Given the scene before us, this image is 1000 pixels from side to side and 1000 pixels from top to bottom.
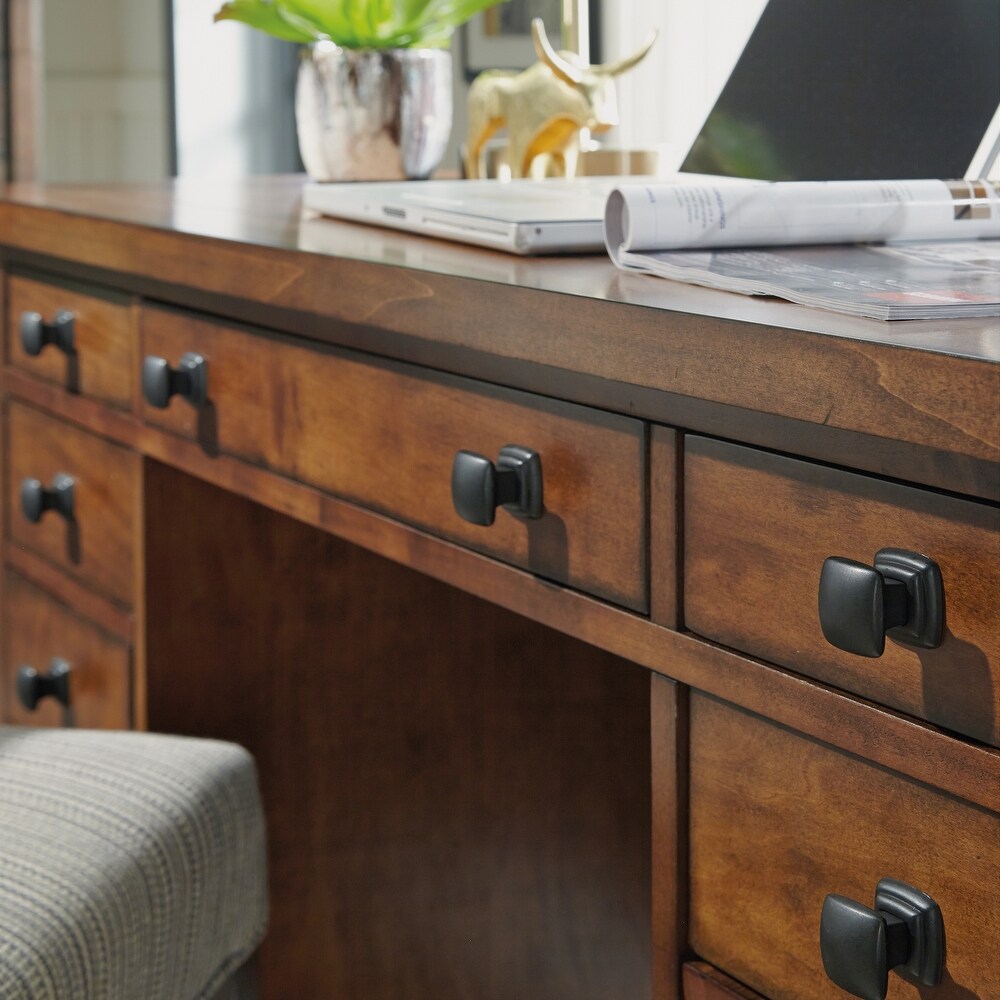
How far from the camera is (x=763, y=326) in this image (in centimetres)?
46

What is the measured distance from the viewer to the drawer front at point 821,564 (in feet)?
1.41

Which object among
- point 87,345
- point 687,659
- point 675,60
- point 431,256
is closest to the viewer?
point 687,659

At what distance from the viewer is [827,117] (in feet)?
2.84

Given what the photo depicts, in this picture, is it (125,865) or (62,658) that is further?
(62,658)

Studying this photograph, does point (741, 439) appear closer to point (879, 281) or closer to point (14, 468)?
point (879, 281)

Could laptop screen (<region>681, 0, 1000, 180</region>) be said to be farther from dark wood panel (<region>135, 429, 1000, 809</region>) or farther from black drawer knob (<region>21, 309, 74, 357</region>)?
black drawer knob (<region>21, 309, 74, 357</region>)

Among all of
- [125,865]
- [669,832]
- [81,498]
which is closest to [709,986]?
[669,832]

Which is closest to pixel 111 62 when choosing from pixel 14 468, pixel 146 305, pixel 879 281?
pixel 14 468

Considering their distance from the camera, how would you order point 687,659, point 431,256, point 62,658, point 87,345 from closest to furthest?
1. point 687,659
2. point 431,256
3. point 87,345
4. point 62,658

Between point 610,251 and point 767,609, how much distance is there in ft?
0.61

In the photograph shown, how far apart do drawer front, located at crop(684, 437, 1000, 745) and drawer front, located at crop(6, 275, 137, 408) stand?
575 mm

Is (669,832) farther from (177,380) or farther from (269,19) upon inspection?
(269,19)

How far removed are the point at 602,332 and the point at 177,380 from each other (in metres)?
0.45

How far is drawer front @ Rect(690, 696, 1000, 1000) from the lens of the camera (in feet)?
1.49
